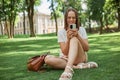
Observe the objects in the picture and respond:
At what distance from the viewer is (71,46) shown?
7918 millimetres

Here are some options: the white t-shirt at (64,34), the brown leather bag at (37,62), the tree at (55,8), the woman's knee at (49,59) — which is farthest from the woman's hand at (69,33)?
the tree at (55,8)

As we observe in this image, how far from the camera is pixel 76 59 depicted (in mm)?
8531

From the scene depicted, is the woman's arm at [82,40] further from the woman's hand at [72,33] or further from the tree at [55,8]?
the tree at [55,8]

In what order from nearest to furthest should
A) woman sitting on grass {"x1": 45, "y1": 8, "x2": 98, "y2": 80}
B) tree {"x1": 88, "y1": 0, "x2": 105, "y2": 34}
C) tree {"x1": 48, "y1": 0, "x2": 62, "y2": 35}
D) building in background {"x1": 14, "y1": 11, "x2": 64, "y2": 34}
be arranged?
1. woman sitting on grass {"x1": 45, "y1": 8, "x2": 98, "y2": 80}
2. tree {"x1": 48, "y1": 0, "x2": 62, "y2": 35}
3. tree {"x1": 88, "y1": 0, "x2": 105, "y2": 34}
4. building in background {"x1": 14, "y1": 11, "x2": 64, "y2": 34}

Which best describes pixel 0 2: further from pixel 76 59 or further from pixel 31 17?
pixel 76 59

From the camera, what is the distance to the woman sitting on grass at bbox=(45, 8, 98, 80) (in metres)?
7.90

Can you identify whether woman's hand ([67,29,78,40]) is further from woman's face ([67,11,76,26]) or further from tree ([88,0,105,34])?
tree ([88,0,105,34])

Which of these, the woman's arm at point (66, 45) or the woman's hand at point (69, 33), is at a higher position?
the woman's hand at point (69, 33)

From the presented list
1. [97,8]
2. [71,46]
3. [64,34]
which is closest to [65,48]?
[71,46]

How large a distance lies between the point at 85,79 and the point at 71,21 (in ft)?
5.68

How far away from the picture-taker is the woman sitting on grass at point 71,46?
25.9 feet

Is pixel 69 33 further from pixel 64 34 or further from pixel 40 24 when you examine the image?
pixel 40 24

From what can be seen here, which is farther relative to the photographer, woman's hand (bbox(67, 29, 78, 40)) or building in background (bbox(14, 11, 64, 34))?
building in background (bbox(14, 11, 64, 34))

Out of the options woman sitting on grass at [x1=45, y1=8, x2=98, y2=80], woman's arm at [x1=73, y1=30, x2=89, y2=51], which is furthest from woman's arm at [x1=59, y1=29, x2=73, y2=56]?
woman's arm at [x1=73, y1=30, x2=89, y2=51]
